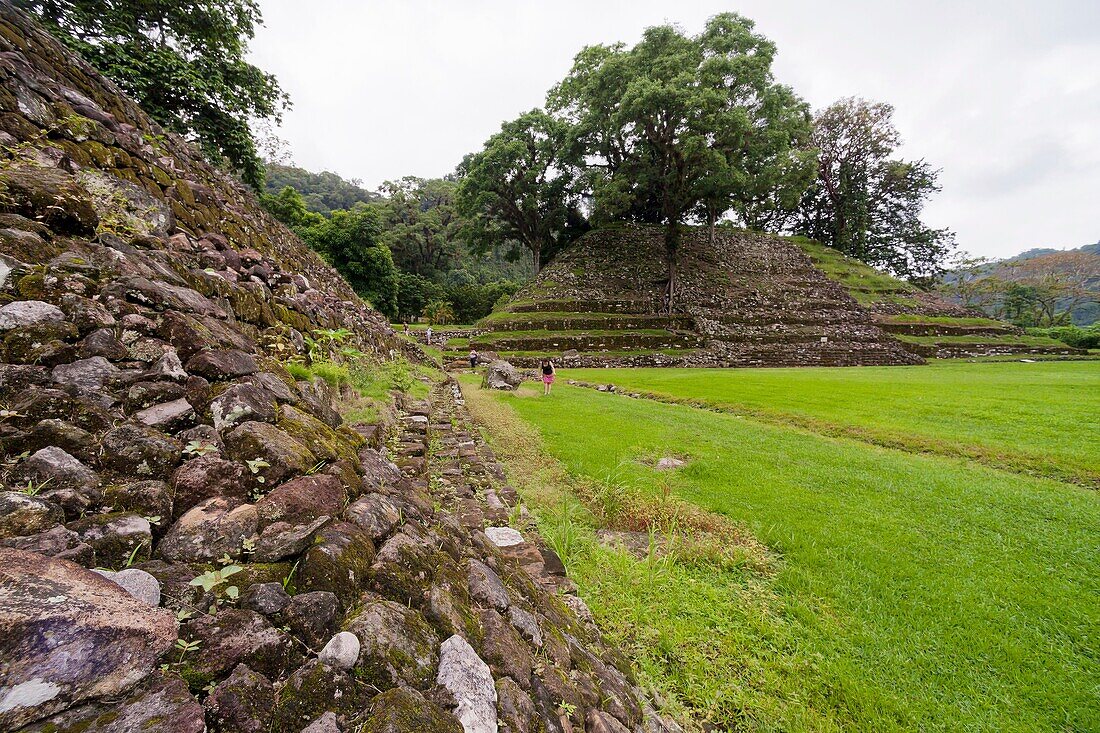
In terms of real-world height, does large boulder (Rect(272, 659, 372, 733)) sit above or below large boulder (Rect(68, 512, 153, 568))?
below

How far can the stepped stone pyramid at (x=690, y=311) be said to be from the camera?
878 inches

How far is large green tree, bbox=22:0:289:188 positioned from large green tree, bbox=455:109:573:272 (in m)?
16.6

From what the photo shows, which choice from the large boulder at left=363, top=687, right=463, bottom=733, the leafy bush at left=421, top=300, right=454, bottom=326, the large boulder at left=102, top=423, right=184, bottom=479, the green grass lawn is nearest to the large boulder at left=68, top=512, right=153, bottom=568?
the large boulder at left=102, top=423, right=184, bottom=479

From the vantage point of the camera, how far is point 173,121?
32.0 ft

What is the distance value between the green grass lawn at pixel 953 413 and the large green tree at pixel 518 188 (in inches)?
847

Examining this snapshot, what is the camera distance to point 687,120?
849 inches

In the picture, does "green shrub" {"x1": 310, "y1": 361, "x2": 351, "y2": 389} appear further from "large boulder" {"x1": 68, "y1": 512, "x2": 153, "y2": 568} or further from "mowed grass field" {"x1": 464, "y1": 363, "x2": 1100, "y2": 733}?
"large boulder" {"x1": 68, "y1": 512, "x2": 153, "y2": 568}

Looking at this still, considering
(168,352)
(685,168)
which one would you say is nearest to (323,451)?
(168,352)

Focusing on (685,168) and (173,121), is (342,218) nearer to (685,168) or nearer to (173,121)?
(173,121)

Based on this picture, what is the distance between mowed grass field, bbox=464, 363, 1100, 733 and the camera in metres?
2.14

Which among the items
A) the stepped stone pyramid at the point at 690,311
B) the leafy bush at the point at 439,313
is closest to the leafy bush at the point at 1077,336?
the stepped stone pyramid at the point at 690,311

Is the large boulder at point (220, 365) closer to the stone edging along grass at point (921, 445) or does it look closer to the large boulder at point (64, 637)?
the large boulder at point (64, 637)

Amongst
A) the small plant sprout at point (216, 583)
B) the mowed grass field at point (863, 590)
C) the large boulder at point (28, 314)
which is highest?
the large boulder at point (28, 314)

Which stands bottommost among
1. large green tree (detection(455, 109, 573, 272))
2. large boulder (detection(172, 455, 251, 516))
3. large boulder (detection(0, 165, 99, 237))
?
large boulder (detection(172, 455, 251, 516))
